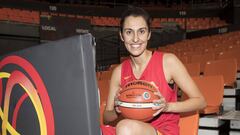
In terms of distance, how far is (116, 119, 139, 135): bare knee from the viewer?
1.33 m

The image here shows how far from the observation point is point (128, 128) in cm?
133

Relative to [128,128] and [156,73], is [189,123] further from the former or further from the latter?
[128,128]

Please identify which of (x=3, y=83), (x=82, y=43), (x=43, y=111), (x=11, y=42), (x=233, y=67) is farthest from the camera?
(x=11, y=42)

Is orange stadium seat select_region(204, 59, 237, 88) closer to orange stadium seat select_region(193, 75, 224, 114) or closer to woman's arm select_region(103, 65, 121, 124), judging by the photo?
orange stadium seat select_region(193, 75, 224, 114)

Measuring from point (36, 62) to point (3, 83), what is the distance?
0.92 feet

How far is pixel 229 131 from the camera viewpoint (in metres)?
2.64

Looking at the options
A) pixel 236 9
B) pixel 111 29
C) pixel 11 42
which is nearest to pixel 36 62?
pixel 11 42

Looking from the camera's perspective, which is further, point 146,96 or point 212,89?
point 212,89

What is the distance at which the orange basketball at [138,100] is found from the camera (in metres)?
1.40

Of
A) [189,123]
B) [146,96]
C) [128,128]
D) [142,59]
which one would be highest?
[142,59]

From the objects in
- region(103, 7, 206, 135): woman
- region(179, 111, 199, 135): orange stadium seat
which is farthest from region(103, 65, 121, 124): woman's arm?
region(179, 111, 199, 135): orange stadium seat

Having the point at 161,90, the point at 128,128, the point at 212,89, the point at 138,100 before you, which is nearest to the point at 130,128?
the point at 128,128

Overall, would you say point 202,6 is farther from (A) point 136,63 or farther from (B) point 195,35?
(A) point 136,63

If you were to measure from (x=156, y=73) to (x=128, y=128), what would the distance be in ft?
1.38
